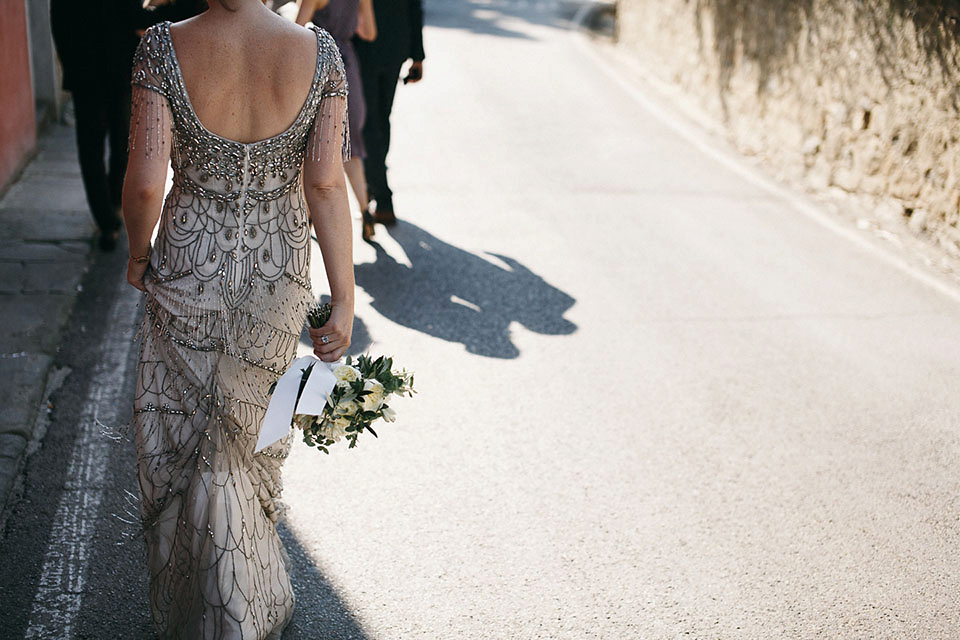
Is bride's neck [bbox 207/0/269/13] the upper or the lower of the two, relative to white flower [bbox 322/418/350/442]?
upper

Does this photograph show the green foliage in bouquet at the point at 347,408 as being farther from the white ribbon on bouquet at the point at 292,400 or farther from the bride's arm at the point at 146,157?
the bride's arm at the point at 146,157

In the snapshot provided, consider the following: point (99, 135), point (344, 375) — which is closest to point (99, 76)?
point (99, 135)

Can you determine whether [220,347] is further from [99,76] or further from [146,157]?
[99,76]

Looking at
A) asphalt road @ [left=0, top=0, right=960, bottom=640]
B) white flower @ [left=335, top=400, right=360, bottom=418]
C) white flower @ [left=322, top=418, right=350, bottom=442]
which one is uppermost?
white flower @ [left=335, top=400, right=360, bottom=418]

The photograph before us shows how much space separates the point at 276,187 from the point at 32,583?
5.50 feet

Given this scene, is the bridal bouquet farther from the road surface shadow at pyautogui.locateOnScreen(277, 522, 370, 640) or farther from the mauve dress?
the mauve dress

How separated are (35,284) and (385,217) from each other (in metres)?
2.46

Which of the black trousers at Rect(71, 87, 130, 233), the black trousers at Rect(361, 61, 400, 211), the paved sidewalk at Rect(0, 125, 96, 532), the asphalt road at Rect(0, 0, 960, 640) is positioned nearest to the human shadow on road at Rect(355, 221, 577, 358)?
the asphalt road at Rect(0, 0, 960, 640)

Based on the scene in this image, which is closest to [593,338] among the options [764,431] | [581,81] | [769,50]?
[764,431]

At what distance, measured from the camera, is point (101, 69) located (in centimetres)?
591

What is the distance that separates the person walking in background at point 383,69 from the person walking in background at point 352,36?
106mm

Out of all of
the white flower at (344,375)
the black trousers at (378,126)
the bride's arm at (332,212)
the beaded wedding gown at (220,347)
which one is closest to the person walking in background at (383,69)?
the black trousers at (378,126)

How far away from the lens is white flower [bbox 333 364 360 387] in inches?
104

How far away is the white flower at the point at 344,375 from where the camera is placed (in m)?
2.64
